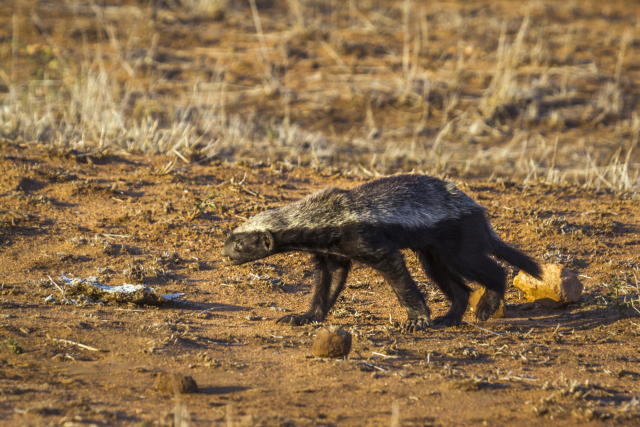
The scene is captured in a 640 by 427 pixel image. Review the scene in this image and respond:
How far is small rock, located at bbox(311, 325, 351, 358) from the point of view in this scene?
165 inches

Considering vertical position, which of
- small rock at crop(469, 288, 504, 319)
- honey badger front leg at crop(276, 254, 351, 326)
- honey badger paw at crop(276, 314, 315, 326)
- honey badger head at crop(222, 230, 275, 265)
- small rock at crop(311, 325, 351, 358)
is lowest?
small rock at crop(469, 288, 504, 319)

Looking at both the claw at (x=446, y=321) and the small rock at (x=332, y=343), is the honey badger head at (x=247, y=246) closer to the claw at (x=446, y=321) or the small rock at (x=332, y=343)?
the small rock at (x=332, y=343)

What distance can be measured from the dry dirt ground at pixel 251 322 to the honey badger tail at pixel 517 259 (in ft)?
1.36

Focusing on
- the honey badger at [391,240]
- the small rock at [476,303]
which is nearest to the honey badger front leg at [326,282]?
the honey badger at [391,240]

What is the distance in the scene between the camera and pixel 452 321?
5.56m

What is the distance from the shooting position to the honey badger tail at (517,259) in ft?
18.7

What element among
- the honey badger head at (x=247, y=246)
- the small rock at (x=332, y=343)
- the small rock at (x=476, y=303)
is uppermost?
the honey badger head at (x=247, y=246)

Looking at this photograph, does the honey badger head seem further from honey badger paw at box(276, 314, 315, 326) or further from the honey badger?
honey badger paw at box(276, 314, 315, 326)

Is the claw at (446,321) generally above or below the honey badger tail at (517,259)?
below

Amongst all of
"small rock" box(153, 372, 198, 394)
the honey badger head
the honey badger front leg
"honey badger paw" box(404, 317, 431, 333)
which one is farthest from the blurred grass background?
"small rock" box(153, 372, 198, 394)

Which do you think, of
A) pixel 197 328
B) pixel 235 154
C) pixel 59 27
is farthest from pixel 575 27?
pixel 197 328

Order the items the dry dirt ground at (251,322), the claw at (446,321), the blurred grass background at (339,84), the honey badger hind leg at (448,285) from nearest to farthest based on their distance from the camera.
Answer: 1. the dry dirt ground at (251,322)
2. the claw at (446,321)
3. the honey badger hind leg at (448,285)
4. the blurred grass background at (339,84)

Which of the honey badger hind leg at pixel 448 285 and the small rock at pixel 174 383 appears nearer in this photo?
the small rock at pixel 174 383

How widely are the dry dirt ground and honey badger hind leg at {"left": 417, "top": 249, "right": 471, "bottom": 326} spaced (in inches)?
9.8
